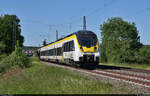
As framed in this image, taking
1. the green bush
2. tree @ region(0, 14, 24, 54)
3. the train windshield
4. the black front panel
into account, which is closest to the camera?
the black front panel

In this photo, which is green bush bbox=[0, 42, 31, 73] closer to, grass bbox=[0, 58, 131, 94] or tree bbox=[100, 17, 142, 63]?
grass bbox=[0, 58, 131, 94]

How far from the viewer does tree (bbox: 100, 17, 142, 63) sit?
51.0m

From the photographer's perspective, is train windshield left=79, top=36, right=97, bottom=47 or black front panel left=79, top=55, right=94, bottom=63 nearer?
black front panel left=79, top=55, right=94, bottom=63

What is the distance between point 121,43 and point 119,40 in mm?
2901

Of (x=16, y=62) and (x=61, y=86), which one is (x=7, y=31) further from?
(x=61, y=86)

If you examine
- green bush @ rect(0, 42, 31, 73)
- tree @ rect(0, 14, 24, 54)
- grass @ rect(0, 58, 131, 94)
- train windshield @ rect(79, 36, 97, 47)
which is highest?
tree @ rect(0, 14, 24, 54)

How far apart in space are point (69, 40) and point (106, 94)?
48.5 feet

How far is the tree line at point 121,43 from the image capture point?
5016 cm

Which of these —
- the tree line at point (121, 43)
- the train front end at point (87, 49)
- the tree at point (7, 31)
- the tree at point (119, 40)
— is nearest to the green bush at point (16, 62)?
the train front end at point (87, 49)

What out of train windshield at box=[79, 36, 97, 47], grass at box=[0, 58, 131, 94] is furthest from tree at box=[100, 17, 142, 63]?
grass at box=[0, 58, 131, 94]

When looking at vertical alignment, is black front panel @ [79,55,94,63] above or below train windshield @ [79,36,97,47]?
below

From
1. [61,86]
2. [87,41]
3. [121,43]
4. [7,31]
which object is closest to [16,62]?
[87,41]

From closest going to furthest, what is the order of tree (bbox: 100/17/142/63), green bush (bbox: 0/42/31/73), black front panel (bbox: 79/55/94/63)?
black front panel (bbox: 79/55/94/63) → green bush (bbox: 0/42/31/73) → tree (bbox: 100/17/142/63)

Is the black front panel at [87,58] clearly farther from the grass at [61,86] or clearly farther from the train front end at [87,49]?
the grass at [61,86]
